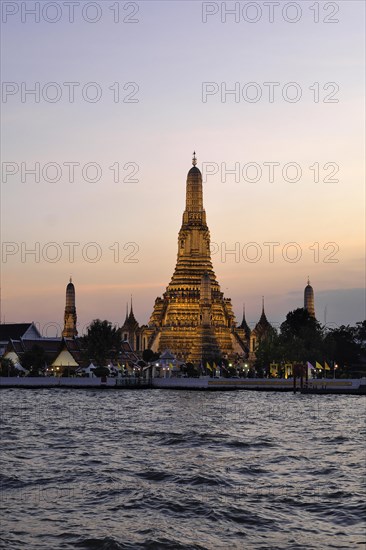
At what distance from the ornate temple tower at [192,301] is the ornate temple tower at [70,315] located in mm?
13225

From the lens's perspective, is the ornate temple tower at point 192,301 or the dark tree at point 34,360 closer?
the dark tree at point 34,360

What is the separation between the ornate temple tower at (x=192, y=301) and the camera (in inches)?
6289

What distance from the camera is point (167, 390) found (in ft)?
385

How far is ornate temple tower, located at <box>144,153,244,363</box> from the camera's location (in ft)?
524

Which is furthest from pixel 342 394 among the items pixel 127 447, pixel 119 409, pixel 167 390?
pixel 127 447

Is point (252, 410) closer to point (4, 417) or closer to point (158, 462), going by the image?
point (4, 417)

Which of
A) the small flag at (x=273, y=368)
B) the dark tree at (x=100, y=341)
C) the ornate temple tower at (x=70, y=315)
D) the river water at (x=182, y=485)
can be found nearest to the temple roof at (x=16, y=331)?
the ornate temple tower at (x=70, y=315)

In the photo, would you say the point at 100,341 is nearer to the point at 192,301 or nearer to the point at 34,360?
the point at 34,360

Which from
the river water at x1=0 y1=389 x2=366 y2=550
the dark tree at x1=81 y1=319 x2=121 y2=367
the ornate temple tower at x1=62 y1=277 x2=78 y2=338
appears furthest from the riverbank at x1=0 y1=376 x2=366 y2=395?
the river water at x1=0 y1=389 x2=366 y2=550

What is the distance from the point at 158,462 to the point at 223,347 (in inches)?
5141

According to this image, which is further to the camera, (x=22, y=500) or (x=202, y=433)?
(x=202, y=433)

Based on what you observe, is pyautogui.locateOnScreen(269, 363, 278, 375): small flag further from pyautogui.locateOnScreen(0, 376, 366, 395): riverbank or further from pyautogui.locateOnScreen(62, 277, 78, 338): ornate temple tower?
pyautogui.locateOnScreen(62, 277, 78, 338): ornate temple tower

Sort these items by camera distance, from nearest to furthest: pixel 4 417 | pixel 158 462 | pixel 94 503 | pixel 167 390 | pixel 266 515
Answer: pixel 266 515 → pixel 94 503 → pixel 158 462 → pixel 4 417 → pixel 167 390

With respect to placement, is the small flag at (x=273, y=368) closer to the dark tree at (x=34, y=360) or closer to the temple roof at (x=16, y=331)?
the dark tree at (x=34, y=360)
